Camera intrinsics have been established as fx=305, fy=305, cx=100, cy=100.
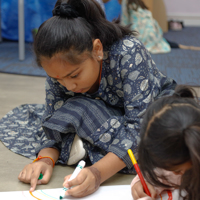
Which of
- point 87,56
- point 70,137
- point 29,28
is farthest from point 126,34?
point 29,28

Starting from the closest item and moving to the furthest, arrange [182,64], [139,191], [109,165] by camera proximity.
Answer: [139,191], [109,165], [182,64]

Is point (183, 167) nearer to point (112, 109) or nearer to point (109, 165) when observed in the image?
point (109, 165)

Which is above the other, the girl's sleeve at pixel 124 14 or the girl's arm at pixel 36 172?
the girl's sleeve at pixel 124 14

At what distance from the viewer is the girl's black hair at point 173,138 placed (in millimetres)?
502

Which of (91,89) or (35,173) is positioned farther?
(91,89)

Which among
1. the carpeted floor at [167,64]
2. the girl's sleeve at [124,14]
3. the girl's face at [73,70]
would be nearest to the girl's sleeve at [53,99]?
the girl's face at [73,70]

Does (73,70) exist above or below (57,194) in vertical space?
above

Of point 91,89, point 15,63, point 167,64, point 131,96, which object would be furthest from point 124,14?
point 131,96

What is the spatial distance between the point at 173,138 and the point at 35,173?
0.46 meters

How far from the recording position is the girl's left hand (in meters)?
0.74

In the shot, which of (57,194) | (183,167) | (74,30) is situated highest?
Result: (74,30)

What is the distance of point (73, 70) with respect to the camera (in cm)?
83

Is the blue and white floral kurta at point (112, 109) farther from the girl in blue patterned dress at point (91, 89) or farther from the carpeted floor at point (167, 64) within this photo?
the carpeted floor at point (167, 64)

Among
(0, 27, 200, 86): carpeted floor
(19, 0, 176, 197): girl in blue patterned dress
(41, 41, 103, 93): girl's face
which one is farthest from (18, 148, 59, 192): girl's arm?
(0, 27, 200, 86): carpeted floor
